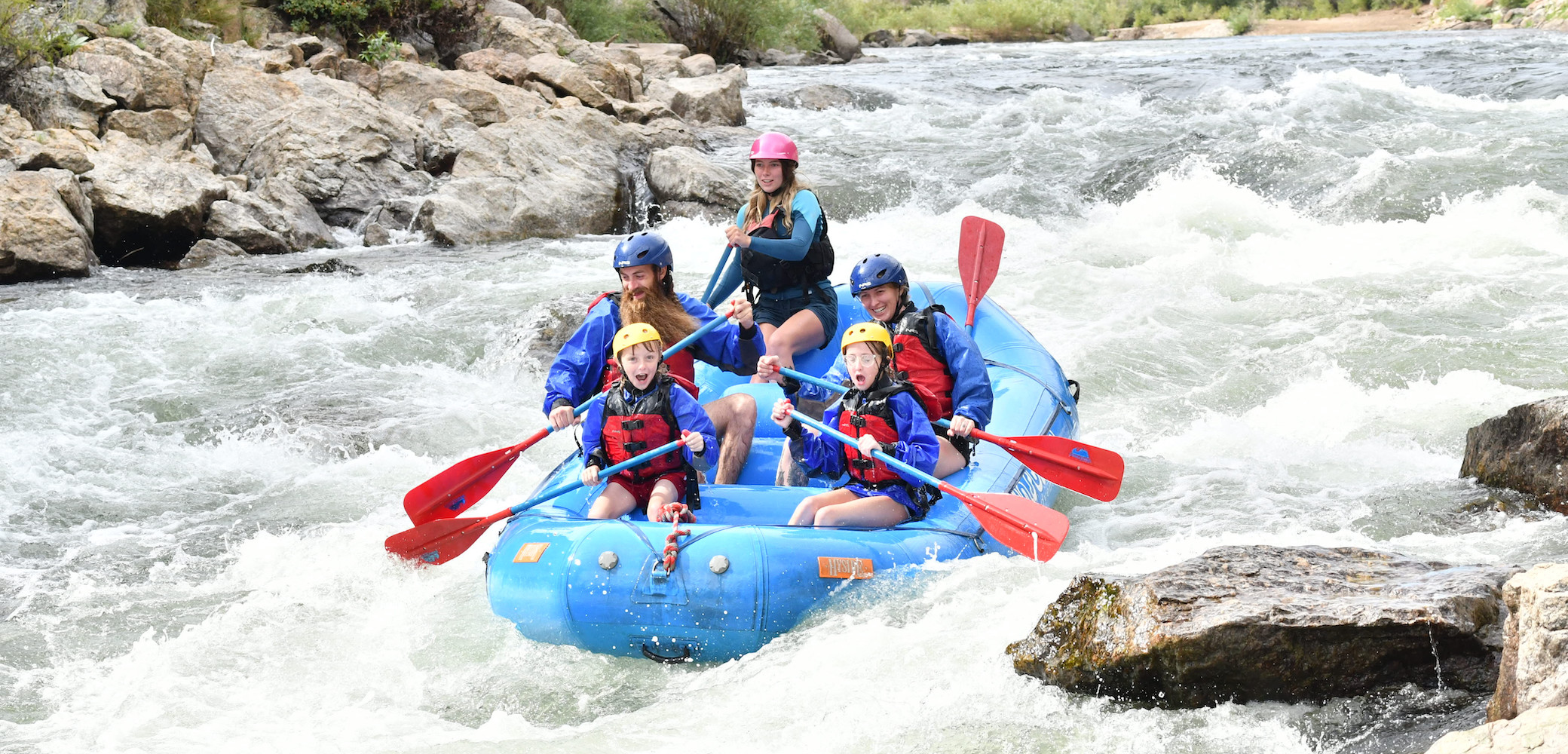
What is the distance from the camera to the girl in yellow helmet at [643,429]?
13.3 ft

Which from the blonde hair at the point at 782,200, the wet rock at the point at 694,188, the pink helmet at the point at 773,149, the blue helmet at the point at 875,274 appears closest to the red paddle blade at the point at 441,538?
the blue helmet at the point at 875,274

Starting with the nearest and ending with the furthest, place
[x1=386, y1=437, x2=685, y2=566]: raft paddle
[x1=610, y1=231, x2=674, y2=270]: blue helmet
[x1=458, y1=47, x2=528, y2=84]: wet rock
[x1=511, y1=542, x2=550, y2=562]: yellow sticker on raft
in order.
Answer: [x1=511, y1=542, x2=550, y2=562]: yellow sticker on raft → [x1=386, y1=437, x2=685, y2=566]: raft paddle → [x1=610, y1=231, x2=674, y2=270]: blue helmet → [x1=458, y1=47, x2=528, y2=84]: wet rock

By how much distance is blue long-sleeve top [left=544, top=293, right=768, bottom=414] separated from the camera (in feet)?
14.9

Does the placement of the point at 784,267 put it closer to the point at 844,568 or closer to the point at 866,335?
the point at 866,335

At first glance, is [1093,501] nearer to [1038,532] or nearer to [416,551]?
[1038,532]

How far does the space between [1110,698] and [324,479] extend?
3.98 meters

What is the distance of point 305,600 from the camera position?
448cm

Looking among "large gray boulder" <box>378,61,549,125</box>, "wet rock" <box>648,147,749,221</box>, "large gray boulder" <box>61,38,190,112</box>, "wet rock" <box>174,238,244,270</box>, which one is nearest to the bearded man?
"wet rock" <box>174,238,244,270</box>

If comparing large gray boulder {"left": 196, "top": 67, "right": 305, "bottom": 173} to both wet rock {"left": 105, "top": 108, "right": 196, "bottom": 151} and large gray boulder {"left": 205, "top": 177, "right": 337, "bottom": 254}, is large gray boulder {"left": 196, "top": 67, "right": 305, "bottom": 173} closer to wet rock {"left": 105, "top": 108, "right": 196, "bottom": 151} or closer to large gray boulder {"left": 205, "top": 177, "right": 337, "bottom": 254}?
wet rock {"left": 105, "top": 108, "right": 196, "bottom": 151}

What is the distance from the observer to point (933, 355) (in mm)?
4418

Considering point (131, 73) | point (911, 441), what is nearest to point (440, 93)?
point (131, 73)

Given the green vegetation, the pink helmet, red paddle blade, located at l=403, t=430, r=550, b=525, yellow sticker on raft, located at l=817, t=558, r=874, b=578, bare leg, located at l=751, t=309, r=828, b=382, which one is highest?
the green vegetation

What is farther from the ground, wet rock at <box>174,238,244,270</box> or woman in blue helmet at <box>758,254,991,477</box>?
woman in blue helmet at <box>758,254,991,477</box>

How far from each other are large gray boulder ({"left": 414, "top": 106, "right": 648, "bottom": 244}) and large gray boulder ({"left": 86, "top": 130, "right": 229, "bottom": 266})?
1.60 m
